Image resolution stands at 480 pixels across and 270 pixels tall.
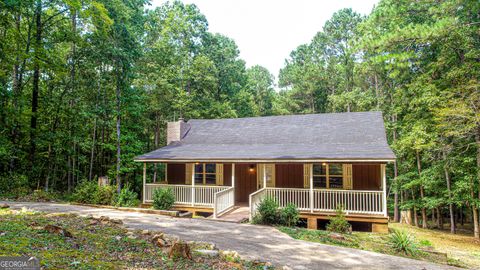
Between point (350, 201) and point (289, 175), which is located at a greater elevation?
point (289, 175)

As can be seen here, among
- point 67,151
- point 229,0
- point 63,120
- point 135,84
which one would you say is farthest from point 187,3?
point 67,151

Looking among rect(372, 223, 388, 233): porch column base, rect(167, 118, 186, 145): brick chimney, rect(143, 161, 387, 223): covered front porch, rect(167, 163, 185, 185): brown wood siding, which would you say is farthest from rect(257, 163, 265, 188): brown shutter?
rect(167, 118, 186, 145): brick chimney

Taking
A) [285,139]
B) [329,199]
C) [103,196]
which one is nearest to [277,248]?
[329,199]

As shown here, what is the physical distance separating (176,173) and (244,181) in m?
3.73

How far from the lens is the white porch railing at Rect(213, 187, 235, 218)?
11.3 m

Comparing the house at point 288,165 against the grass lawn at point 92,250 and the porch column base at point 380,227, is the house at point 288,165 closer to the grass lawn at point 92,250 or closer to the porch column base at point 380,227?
the porch column base at point 380,227

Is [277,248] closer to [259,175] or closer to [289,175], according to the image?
[289,175]

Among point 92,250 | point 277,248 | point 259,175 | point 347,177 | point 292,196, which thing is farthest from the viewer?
point 259,175

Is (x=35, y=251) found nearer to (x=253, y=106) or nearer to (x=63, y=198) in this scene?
(x=63, y=198)

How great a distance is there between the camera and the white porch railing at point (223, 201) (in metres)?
11.3

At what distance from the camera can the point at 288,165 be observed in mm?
13289

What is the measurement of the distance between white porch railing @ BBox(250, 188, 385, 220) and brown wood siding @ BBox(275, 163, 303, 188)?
157 centimetres

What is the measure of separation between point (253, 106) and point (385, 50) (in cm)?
2534

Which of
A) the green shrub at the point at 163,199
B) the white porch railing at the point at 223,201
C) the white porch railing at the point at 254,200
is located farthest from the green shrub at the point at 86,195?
the white porch railing at the point at 254,200
